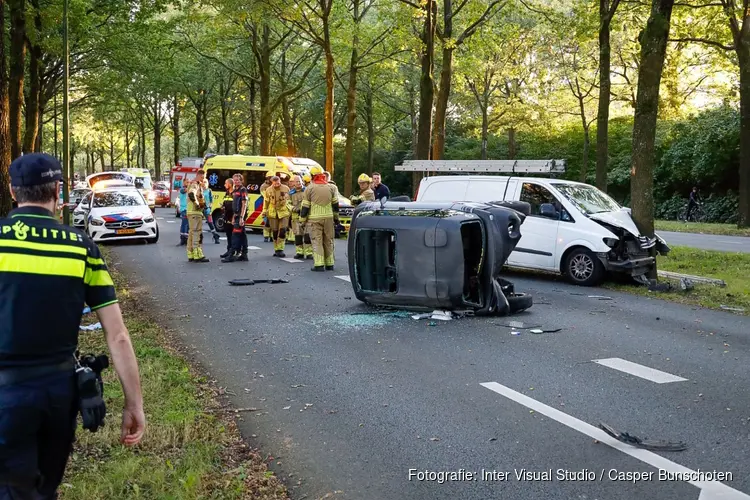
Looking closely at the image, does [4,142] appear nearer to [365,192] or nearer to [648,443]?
[365,192]

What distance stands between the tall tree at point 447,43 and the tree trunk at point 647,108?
Result: 11.0m

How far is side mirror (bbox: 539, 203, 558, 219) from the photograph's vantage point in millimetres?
12641

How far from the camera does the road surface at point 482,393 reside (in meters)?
4.35

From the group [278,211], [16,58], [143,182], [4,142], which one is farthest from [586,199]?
[143,182]

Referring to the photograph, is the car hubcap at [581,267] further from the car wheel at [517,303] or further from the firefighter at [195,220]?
the firefighter at [195,220]

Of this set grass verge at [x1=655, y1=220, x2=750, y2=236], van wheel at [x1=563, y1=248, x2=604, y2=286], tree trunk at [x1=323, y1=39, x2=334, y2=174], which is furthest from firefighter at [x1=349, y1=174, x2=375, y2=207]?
grass verge at [x1=655, y1=220, x2=750, y2=236]

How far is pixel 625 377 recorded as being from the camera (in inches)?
257

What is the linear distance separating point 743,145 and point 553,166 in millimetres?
15039

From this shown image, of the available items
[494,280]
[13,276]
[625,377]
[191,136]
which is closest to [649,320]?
[494,280]

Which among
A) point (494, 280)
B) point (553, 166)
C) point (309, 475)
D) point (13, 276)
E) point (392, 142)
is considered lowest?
point (309, 475)

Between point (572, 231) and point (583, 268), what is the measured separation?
2.16 ft

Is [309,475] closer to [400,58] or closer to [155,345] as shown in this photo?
[155,345]

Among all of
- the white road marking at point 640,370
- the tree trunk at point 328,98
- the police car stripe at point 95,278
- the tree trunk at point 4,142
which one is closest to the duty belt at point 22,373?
the police car stripe at point 95,278

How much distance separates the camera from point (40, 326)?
275cm
